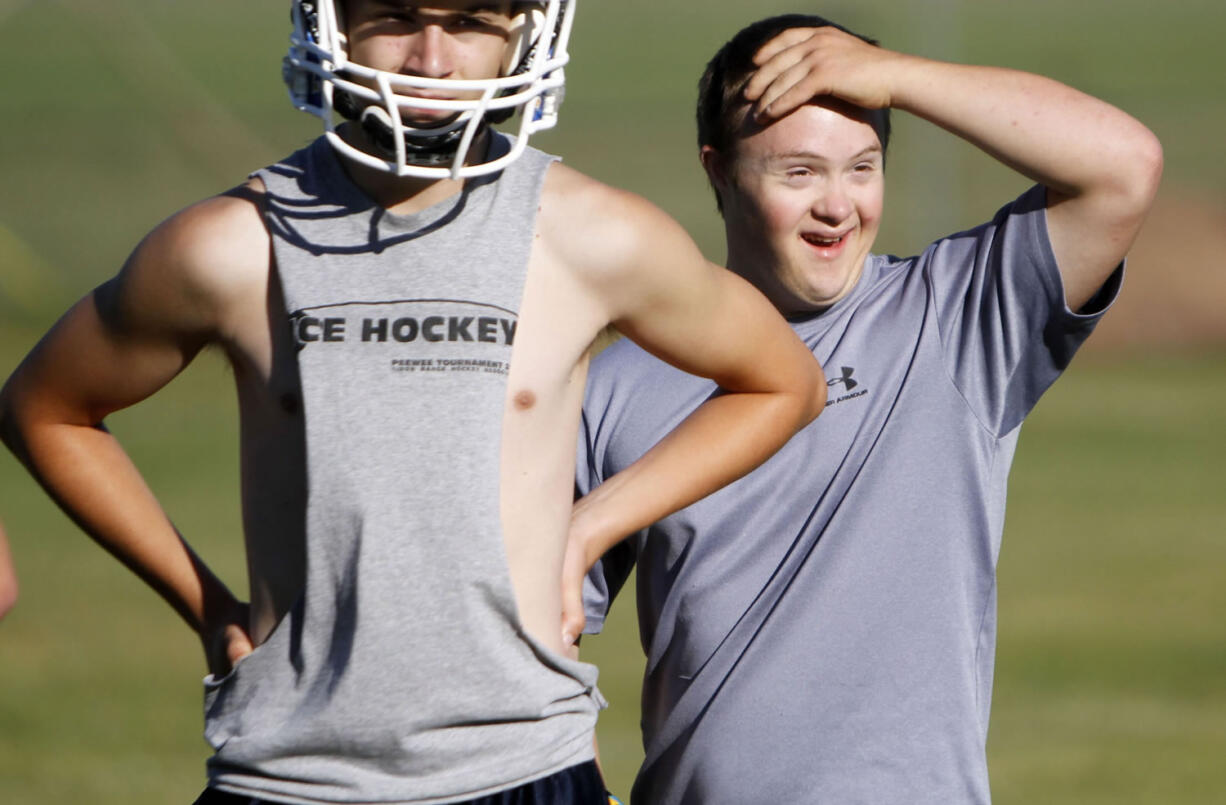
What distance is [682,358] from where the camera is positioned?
8.18 feet

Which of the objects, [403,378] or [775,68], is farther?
[775,68]

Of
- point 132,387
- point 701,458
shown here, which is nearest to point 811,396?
point 701,458

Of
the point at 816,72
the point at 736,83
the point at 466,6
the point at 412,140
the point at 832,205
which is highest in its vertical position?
the point at 466,6

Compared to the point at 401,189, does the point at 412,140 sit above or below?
above

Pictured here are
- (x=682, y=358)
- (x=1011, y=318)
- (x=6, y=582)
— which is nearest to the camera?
(x=6, y=582)

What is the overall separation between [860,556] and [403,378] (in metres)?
1.07

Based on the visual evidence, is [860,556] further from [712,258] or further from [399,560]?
[712,258]

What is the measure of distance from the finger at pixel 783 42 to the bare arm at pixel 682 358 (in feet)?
2.51

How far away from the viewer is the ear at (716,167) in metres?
3.35

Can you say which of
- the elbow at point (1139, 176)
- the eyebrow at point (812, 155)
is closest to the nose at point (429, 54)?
the eyebrow at point (812, 155)

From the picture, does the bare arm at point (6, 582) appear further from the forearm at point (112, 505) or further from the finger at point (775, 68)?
the finger at point (775, 68)

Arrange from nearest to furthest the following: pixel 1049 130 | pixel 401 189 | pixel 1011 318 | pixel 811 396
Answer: pixel 401 189 < pixel 811 396 < pixel 1049 130 < pixel 1011 318

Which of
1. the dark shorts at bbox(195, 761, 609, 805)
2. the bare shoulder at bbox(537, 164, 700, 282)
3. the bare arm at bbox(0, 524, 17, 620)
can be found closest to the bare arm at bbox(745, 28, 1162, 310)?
the bare shoulder at bbox(537, 164, 700, 282)

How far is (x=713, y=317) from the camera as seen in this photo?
2.47 metres
